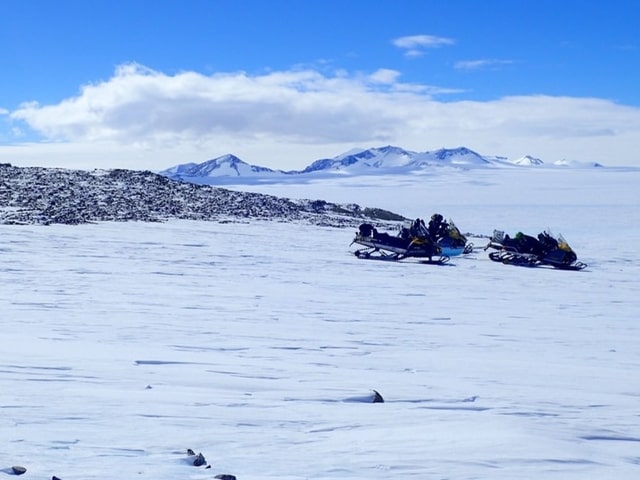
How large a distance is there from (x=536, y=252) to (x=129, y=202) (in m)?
18.7

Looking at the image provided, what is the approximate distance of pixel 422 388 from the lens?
22.9 feet

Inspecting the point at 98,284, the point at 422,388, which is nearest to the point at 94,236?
the point at 98,284

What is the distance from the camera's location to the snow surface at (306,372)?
4.91 m

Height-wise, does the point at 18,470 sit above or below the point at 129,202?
below

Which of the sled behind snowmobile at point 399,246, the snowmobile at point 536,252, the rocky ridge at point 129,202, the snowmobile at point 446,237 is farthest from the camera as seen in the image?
the rocky ridge at point 129,202

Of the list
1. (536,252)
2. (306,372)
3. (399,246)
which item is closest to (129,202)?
(399,246)

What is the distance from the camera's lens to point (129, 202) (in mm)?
32781

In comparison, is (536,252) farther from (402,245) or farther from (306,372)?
(306,372)

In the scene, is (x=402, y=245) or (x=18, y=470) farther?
(x=402, y=245)

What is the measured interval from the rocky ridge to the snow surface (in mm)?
11127

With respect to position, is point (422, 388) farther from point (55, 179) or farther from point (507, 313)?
point (55, 179)

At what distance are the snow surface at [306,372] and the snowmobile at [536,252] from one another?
345cm

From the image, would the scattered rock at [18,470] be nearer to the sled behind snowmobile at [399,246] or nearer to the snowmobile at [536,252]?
the sled behind snowmobile at [399,246]

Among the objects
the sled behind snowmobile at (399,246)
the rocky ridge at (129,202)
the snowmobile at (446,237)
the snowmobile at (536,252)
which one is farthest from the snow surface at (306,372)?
the rocky ridge at (129,202)
